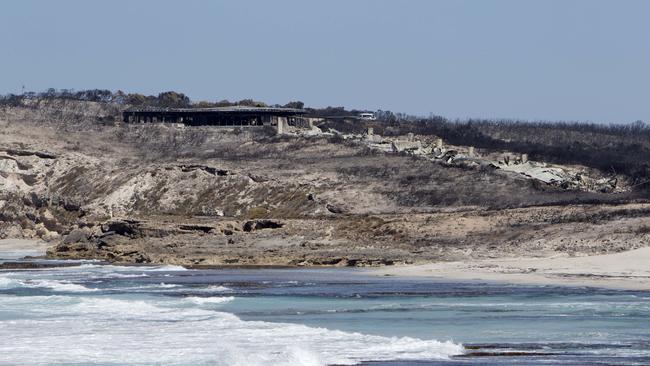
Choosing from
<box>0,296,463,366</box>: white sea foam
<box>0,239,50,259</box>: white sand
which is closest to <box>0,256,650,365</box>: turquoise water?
<box>0,296,463,366</box>: white sea foam

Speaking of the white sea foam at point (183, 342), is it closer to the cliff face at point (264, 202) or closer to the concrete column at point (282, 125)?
the cliff face at point (264, 202)

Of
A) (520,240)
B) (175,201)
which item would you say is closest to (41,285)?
(520,240)

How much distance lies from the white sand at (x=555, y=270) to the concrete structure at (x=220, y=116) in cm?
5345

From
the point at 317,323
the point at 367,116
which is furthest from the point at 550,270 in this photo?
the point at 367,116

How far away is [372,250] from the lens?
56.8 metres

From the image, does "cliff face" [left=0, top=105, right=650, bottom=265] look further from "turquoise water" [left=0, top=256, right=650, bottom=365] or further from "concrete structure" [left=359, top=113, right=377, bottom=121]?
"concrete structure" [left=359, top=113, right=377, bottom=121]

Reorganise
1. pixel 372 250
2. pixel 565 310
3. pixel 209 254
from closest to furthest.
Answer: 1. pixel 565 310
2. pixel 372 250
3. pixel 209 254

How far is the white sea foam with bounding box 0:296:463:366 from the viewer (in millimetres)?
27250

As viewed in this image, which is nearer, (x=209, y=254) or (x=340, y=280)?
(x=340, y=280)

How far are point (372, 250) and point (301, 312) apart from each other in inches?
785

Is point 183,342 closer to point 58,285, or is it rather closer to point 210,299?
point 210,299

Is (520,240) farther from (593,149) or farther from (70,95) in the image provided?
(70,95)

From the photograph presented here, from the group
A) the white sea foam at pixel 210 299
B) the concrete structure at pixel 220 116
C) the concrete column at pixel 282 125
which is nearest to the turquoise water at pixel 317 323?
the white sea foam at pixel 210 299

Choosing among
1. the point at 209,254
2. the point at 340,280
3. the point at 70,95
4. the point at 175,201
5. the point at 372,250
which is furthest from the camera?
the point at 70,95
